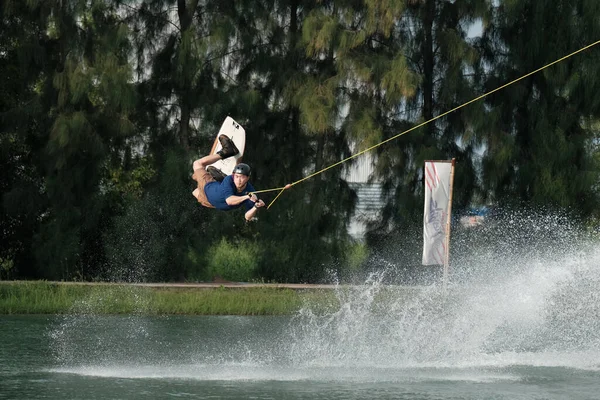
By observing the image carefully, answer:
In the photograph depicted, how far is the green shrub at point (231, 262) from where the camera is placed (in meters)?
29.5

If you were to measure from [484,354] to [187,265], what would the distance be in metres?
12.3

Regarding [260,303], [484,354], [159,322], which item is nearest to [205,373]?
[484,354]

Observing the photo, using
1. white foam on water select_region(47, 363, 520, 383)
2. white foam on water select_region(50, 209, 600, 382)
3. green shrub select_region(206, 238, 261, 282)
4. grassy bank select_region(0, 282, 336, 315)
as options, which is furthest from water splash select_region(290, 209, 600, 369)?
green shrub select_region(206, 238, 261, 282)

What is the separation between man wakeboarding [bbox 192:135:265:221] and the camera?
15.7 m

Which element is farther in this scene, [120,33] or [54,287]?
[120,33]

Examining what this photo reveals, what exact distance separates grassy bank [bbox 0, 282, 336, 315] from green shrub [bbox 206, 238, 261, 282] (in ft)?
13.0

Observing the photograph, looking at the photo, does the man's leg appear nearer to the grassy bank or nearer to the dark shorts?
the dark shorts

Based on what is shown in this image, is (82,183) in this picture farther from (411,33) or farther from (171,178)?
(411,33)

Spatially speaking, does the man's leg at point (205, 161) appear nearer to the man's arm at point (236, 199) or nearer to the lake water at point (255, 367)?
the man's arm at point (236, 199)

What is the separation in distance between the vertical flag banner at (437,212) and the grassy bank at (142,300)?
205 centimetres

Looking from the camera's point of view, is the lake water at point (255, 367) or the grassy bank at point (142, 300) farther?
the grassy bank at point (142, 300)

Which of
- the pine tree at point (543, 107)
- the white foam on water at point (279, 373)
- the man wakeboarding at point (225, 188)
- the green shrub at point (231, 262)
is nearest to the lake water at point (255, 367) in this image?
the white foam on water at point (279, 373)

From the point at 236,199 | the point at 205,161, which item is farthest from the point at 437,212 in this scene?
the point at 236,199

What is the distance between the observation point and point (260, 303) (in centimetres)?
2494
